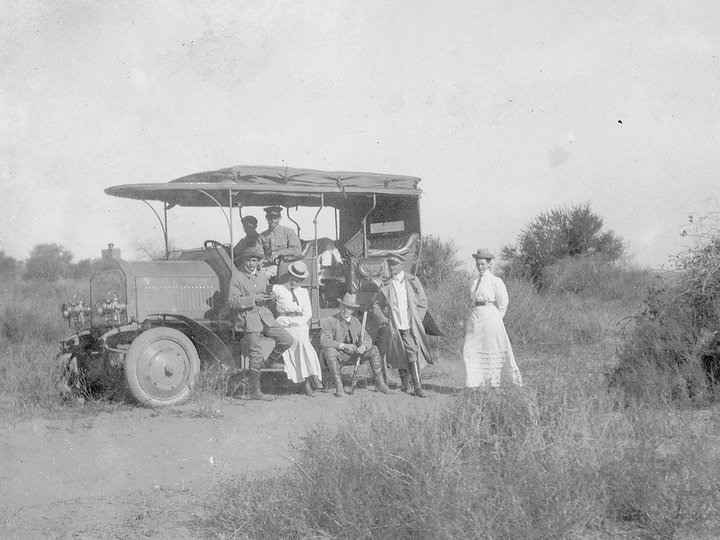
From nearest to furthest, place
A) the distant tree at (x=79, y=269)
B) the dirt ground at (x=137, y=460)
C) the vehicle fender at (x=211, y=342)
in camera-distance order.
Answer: the dirt ground at (x=137, y=460) < the vehicle fender at (x=211, y=342) < the distant tree at (x=79, y=269)

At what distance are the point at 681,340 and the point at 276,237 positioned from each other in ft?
17.5

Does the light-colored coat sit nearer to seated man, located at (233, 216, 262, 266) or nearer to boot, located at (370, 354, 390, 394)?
boot, located at (370, 354, 390, 394)

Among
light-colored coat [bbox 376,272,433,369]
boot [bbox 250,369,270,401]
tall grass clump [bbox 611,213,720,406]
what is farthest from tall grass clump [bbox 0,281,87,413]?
tall grass clump [bbox 611,213,720,406]

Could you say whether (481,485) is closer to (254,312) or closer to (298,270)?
(254,312)

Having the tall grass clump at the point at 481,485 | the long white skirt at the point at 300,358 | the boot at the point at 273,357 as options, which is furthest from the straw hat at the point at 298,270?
the tall grass clump at the point at 481,485

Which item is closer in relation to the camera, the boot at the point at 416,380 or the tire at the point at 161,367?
the tire at the point at 161,367

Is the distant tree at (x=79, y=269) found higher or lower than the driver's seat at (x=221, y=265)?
higher

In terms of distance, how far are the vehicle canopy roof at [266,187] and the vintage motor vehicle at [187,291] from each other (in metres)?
0.01

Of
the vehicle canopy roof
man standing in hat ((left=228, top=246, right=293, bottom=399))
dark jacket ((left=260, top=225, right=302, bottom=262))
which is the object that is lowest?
man standing in hat ((left=228, top=246, right=293, bottom=399))

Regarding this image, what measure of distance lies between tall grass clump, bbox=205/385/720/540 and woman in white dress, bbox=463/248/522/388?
4.39 m

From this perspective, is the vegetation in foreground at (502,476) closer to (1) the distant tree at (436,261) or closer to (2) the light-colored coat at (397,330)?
(2) the light-colored coat at (397,330)

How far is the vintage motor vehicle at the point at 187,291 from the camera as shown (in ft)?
30.8

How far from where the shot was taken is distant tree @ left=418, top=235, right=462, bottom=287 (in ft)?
71.1

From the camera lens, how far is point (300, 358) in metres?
10.3
